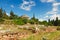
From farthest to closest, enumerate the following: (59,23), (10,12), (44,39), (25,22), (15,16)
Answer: (10,12) → (15,16) → (59,23) → (25,22) → (44,39)

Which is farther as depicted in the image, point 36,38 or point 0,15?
point 0,15

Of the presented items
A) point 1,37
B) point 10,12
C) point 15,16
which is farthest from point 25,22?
point 1,37

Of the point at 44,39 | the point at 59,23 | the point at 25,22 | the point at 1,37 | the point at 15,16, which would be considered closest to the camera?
the point at 44,39

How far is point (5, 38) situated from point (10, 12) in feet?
142

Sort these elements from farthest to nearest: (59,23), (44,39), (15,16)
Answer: (15,16)
(59,23)
(44,39)

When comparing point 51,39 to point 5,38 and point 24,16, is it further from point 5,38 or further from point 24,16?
point 24,16

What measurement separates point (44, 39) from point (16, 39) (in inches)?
131

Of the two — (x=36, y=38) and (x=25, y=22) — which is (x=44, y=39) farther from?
(x=25, y=22)

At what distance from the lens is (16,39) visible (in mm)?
16578

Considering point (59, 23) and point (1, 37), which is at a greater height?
point (1, 37)

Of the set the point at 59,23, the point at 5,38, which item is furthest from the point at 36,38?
the point at 59,23

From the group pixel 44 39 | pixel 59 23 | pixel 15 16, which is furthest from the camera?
pixel 15 16

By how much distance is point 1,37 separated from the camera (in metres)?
17.1

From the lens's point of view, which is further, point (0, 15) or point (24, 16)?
point (24, 16)
